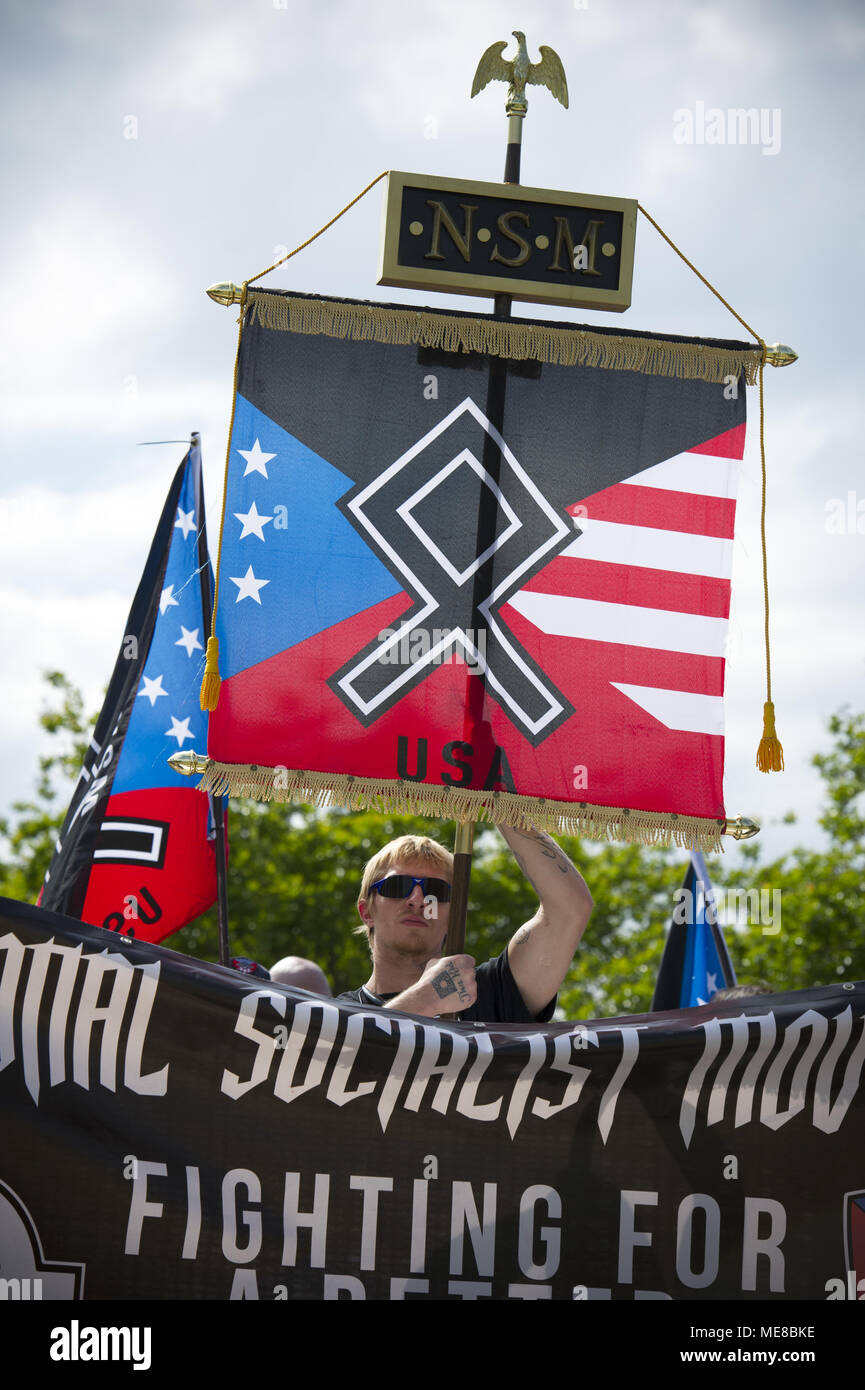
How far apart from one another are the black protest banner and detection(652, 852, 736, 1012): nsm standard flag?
203 inches

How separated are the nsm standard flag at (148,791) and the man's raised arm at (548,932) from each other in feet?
7.49

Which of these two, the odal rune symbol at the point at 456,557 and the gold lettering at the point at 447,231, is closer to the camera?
the odal rune symbol at the point at 456,557

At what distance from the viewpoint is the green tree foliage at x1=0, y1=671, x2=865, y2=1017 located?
18156mm

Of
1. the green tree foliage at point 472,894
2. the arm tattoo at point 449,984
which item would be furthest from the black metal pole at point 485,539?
the green tree foliage at point 472,894

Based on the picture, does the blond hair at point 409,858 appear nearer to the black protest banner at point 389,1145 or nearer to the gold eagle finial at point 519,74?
the black protest banner at point 389,1145

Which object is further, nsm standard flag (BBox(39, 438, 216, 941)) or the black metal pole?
nsm standard flag (BBox(39, 438, 216, 941))

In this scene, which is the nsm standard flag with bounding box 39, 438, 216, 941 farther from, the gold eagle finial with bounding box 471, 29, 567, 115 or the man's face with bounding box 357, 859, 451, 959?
the gold eagle finial with bounding box 471, 29, 567, 115

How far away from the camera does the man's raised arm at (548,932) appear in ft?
12.9

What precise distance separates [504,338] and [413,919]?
187 cm

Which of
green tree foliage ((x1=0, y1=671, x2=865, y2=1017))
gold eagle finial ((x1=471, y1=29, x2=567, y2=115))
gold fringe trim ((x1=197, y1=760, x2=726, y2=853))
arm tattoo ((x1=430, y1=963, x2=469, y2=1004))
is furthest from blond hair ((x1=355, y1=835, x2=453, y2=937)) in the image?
green tree foliage ((x1=0, y1=671, x2=865, y2=1017))

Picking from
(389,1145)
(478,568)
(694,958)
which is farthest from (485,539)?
(694,958)

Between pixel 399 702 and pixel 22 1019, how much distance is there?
1540mm

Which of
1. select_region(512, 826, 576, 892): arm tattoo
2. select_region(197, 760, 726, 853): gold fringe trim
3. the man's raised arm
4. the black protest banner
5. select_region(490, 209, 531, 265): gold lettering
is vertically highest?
select_region(490, 209, 531, 265): gold lettering

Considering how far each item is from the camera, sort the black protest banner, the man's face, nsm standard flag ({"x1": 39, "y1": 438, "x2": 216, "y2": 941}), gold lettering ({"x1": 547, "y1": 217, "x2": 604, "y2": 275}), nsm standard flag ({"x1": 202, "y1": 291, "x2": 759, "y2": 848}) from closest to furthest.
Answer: the black protest banner, nsm standard flag ({"x1": 202, "y1": 291, "x2": 759, "y2": 848}), the man's face, gold lettering ({"x1": 547, "y1": 217, "x2": 604, "y2": 275}), nsm standard flag ({"x1": 39, "y1": 438, "x2": 216, "y2": 941})
